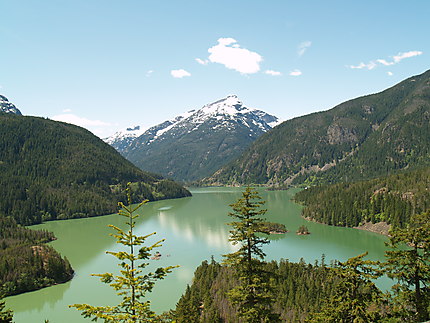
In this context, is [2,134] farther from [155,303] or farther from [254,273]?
[254,273]

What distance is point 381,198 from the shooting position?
101 m

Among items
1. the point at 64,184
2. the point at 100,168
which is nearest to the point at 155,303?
the point at 64,184

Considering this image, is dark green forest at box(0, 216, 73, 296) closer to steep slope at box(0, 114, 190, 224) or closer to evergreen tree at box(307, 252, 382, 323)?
evergreen tree at box(307, 252, 382, 323)

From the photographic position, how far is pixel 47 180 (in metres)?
164

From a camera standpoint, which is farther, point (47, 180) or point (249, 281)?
point (47, 180)

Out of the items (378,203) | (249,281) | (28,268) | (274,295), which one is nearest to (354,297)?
(249,281)

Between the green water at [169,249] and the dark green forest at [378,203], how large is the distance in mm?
5242

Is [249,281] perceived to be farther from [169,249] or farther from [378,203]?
[378,203]

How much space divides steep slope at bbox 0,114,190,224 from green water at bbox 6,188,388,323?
43.6 feet

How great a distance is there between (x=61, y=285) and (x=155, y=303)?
786 inches

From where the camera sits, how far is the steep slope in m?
136

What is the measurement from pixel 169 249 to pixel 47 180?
110706 millimetres

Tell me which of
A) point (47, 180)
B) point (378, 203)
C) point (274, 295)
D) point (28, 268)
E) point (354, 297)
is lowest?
point (274, 295)

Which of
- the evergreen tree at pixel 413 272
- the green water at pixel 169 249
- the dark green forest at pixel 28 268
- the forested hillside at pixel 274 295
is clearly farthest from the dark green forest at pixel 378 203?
the dark green forest at pixel 28 268
